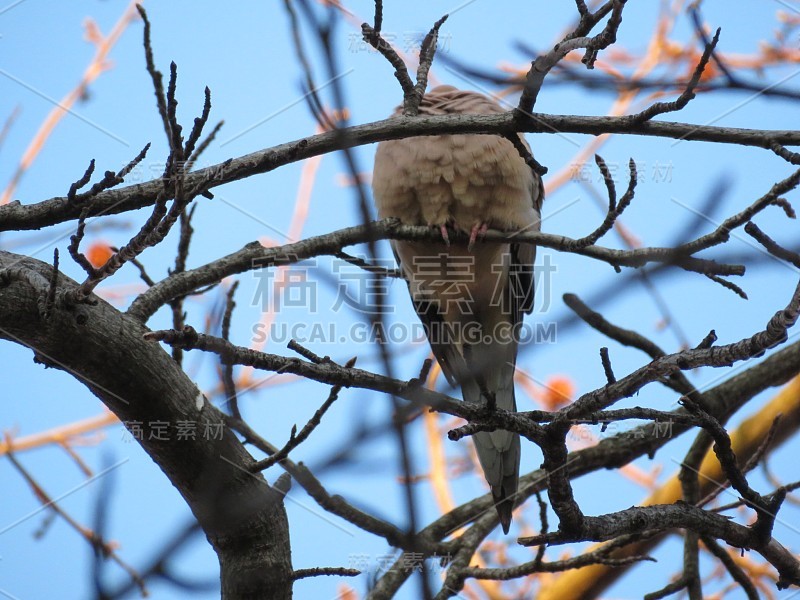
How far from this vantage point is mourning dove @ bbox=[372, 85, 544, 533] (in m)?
3.28

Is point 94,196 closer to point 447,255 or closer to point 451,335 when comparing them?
point 447,255

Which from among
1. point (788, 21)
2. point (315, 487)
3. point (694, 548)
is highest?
point (788, 21)

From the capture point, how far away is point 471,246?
323cm

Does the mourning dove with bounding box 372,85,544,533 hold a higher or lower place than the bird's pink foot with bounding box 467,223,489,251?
higher

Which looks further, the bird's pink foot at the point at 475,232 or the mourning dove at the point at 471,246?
the mourning dove at the point at 471,246

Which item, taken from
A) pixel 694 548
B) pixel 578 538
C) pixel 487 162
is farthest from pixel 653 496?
pixel 578 538

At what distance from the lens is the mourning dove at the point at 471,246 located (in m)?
3.28

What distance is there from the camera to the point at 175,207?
1.55 metres

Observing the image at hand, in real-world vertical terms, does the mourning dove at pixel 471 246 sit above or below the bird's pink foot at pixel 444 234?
above

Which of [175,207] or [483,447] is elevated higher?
[483,447]

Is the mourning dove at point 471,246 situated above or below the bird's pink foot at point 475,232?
above

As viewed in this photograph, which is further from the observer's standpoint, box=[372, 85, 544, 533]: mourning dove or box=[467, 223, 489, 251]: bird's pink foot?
box=[372, 85, 544, 533]: mourning dove

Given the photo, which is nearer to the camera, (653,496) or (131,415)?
(131,415)

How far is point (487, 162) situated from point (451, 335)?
1.00 metres
